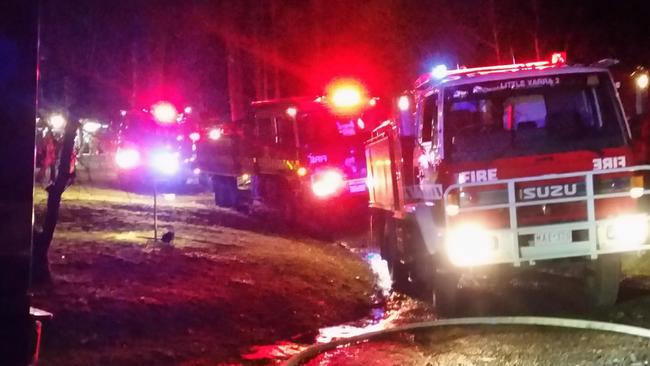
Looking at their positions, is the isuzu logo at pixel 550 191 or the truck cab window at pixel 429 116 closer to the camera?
the isuzu logo at pixel 550 191

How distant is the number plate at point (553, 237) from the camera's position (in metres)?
8.63

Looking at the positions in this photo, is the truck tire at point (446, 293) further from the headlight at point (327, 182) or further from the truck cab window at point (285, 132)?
the truck cab window at point (285, 132)

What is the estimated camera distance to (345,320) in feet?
33.2

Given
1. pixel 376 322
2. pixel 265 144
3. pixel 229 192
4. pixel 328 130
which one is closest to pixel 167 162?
pixel 229 192

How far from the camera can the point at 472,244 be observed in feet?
28.2

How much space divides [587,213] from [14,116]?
672 cm

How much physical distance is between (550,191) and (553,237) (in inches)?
18.3

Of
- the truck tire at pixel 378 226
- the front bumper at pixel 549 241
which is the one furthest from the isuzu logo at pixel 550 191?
the truck tire at pixel 378 226

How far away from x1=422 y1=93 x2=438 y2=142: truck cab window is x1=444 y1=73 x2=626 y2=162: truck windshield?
297mm

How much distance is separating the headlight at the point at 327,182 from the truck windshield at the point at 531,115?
9.12 metres

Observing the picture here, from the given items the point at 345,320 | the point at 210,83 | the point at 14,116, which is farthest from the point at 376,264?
the point at 210,83

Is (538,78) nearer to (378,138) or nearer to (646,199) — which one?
(646,199)

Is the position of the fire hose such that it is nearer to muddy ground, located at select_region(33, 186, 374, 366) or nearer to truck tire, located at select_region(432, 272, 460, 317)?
muddy ground, located at select_region(33, 186, 374, 366)

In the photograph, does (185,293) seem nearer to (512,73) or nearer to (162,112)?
(512,73)
